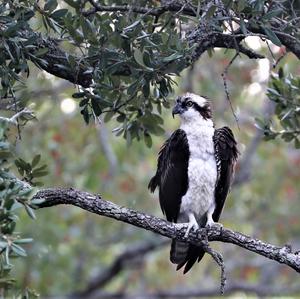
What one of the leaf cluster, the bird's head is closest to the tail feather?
the bird's head

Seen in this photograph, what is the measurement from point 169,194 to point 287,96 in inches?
44.5

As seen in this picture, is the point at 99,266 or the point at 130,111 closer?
the point at 130,111

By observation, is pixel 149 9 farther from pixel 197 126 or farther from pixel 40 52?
pixel 197 126

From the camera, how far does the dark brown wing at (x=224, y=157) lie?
19.9 ft

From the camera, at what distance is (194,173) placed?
6.05 meters

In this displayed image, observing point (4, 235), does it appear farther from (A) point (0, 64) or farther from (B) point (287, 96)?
(B) point (287, 96)

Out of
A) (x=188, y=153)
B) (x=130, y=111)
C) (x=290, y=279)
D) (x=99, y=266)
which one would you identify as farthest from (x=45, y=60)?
(x=290, y=279)

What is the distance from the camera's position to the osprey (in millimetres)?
6066

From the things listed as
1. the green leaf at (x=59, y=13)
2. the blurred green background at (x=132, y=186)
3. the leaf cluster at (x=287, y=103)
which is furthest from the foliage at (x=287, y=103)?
the blurred green background at (x=132, y=186)

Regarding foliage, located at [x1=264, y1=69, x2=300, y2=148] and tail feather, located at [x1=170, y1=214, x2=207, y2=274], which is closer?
foliage, located at [x1=264, y1=69, x2=300, y2=148]

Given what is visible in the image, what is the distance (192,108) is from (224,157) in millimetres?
539

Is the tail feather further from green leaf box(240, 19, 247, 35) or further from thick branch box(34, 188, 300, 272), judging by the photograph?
green leaf box(240, 19, 247, 35)

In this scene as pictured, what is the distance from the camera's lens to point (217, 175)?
6094mm

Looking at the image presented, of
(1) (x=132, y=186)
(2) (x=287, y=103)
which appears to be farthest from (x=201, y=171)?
(1) (x=132, y=186)
